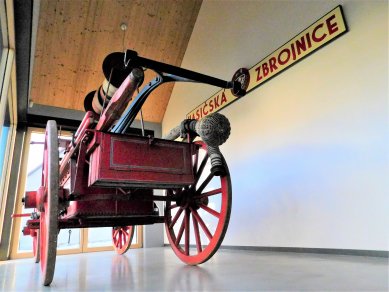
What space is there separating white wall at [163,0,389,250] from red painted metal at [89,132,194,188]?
5.13 feet

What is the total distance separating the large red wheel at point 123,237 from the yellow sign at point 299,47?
229 cm

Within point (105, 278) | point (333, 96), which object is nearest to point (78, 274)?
point (105, 278)

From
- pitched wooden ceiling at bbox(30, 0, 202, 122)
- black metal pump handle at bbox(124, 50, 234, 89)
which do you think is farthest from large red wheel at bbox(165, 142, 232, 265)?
pitched wooden ceiling at bbox(30, 0, 202, 122)

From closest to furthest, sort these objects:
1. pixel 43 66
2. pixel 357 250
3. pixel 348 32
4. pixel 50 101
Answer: pixel 357 250 < pixel 348 32 < pixel 43 66 < pixel 50 101

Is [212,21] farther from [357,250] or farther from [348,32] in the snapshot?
[357,250]

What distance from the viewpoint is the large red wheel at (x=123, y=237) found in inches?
132

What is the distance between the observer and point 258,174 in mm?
3572

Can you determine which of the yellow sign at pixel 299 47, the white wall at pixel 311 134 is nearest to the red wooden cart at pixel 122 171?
the white wall at pixel 311 134

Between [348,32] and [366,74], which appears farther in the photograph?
[348,32]

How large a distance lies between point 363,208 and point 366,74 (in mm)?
1178

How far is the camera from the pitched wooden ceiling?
4.29 meters

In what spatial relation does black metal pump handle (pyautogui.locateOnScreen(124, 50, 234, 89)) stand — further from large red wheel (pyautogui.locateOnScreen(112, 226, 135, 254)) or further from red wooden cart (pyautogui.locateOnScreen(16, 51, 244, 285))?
large red wheel (pyautogui.locateOnScreen(112, 226, 135, 254))

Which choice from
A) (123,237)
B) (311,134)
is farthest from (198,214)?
(123,237)

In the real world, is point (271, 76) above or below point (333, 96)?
above
